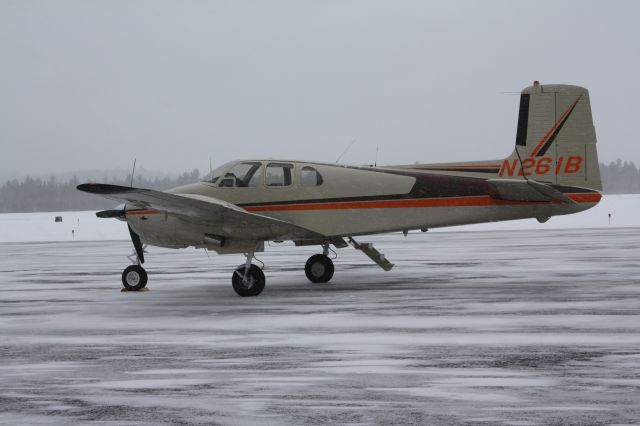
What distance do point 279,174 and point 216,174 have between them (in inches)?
51.0

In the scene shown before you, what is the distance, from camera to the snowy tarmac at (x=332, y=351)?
23.0 feet

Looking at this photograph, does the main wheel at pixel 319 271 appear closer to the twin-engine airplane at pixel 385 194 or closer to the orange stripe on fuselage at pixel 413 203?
the twin-engine airplane at pixel 385 194

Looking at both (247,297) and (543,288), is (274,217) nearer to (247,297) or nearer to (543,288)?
(247,297)

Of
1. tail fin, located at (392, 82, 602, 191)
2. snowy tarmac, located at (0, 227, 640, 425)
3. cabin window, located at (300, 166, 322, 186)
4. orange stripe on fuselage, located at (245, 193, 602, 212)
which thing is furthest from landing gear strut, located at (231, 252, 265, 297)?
tail fin, located at (392, 82, 602, 191)

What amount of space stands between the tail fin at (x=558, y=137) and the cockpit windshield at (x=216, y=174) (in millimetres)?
5769

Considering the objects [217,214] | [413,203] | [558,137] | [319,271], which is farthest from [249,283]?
[558,137]

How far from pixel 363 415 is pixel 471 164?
11.6m

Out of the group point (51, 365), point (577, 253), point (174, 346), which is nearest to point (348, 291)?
point (174, 346)

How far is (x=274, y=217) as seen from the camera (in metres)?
17.2

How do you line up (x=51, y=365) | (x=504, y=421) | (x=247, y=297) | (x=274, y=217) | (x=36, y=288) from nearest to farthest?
(x=504, y=421) < (x=51, y=365) < (x=247, y=297) < (x=274, y=217) < (x=36, y=288)

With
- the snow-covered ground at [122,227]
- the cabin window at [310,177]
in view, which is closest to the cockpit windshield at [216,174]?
the cabin window at [310,177]

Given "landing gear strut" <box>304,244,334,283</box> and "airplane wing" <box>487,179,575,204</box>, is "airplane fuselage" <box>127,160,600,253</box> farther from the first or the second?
"landing gear strut" <box>304,244,334,283</box>

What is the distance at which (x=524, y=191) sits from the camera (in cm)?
1641

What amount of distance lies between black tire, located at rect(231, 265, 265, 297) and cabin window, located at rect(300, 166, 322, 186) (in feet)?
7.12
